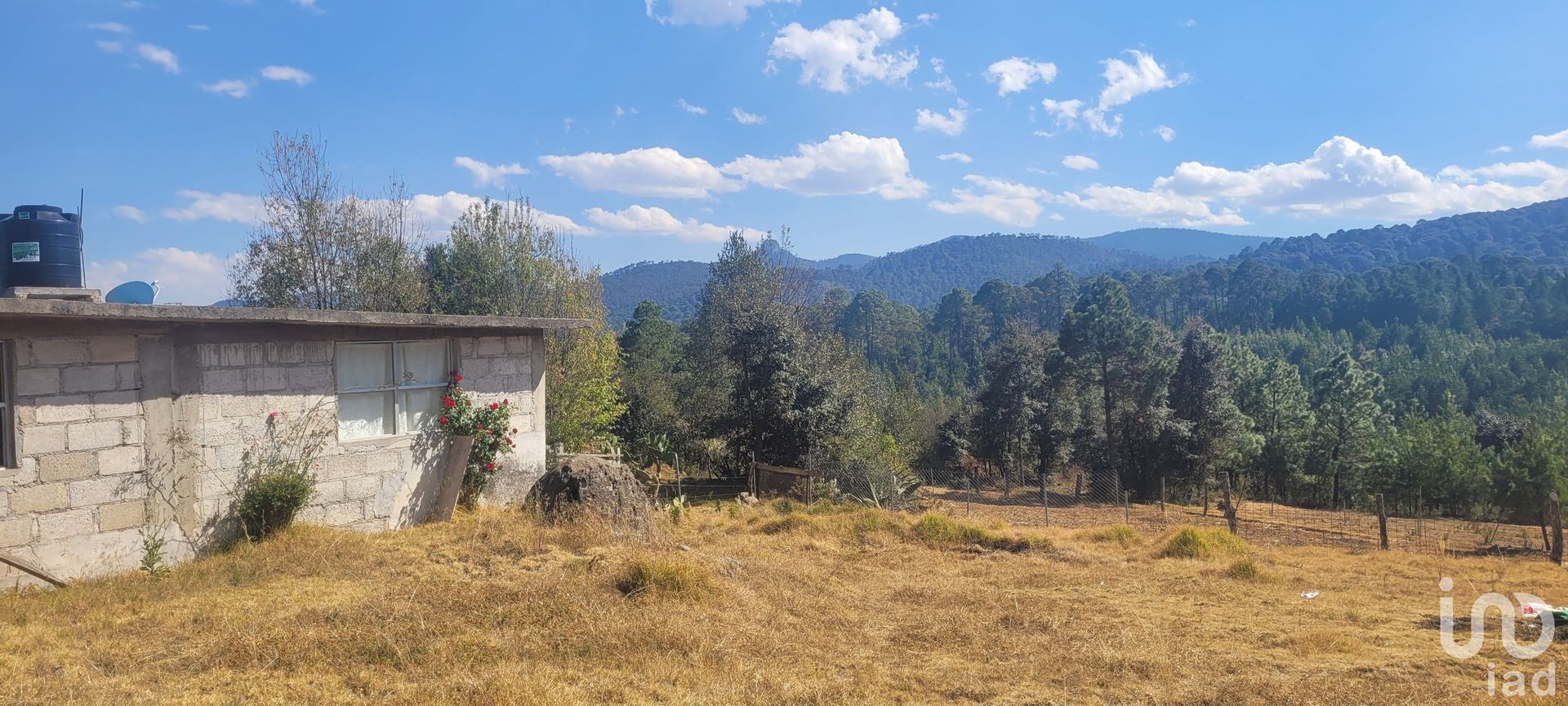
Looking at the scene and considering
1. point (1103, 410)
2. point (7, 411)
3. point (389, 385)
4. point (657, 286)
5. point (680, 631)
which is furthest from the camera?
point (657, 286)

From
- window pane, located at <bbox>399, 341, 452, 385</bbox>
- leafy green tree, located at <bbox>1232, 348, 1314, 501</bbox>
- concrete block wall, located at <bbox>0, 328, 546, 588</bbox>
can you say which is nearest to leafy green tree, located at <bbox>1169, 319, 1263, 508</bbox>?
leafy green tree, located at <bbox>1232, 348, 1314, 501</bbox>

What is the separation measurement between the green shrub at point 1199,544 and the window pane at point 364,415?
10.5 m

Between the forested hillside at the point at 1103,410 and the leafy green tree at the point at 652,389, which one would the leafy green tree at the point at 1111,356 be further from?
the leafy green tree at the point at 652,389

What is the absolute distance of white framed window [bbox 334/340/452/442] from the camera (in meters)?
9.65

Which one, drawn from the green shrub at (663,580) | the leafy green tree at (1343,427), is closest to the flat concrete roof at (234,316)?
the green shrub at (663,580)

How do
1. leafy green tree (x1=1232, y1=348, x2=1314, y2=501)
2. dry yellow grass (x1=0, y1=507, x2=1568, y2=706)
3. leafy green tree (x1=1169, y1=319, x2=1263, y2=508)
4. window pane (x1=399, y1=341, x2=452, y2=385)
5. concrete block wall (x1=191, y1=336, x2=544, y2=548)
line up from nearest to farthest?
dry yellow grass (x1=0, y1=507, x2=1568, y2=706)
concrete block wall (x1=191, y1=336, x2=544, y2=548)
window pane (x1=399, y1=341, x2=452, y2=385)
leafy green tree (x1=1169, y1=319, x2=1263, y2=508)
leafy green tree (x1=1232, y1=348, x2=1314, y2=501)

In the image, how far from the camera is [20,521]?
7051 millimetres

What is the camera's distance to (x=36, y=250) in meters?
8.45

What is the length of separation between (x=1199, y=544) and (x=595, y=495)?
8.39 m

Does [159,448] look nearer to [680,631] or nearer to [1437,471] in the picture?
[680,631]

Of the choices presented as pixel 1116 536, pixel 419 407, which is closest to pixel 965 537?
pixel 1116 536

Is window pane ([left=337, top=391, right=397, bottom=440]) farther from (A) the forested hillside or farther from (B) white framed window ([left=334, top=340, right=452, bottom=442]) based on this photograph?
(A) the forested hillside

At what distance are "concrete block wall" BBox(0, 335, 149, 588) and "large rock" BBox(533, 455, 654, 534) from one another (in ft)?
12.9

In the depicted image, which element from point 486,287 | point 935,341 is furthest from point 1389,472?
point 935,341
